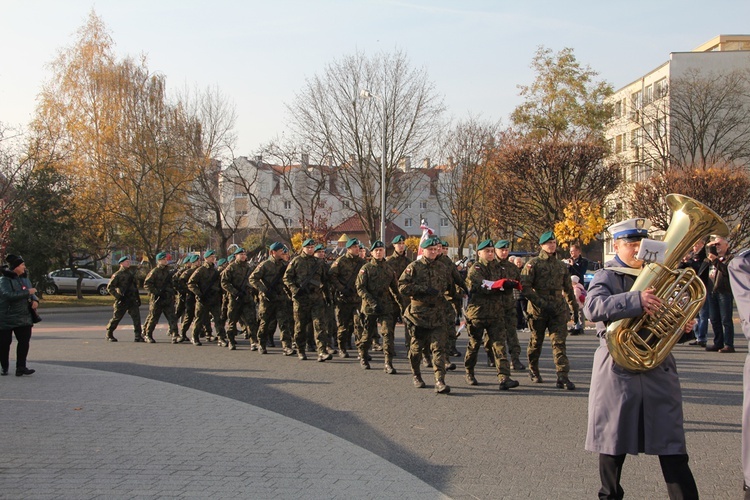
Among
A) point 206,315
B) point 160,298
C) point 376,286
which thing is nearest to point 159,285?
point 160,298

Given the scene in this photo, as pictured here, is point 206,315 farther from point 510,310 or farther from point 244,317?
point 510,310

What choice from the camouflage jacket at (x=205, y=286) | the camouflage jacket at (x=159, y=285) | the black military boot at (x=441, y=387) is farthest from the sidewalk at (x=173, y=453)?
the camouflage jacket at (x=159, y=285)

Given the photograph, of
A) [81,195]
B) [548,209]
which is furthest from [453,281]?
[81,195]

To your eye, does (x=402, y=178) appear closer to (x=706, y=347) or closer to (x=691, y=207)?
(x=706, y=347)

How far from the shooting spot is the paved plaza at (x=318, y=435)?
5.63 meters

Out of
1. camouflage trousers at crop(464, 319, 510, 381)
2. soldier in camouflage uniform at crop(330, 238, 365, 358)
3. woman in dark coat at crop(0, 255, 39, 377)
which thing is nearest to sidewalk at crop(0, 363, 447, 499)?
woman in dark coat at crop(0, 255, 39, 377)

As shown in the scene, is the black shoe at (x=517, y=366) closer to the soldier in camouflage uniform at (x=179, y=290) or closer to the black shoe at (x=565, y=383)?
the black shoe at (x=565, y=383)

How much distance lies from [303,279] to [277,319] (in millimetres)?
1463

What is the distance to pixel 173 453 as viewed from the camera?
6500 mm

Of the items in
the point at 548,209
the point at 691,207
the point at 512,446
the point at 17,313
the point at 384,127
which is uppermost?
the point at 384,127

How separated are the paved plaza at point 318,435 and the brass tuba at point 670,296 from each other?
148 centimetres

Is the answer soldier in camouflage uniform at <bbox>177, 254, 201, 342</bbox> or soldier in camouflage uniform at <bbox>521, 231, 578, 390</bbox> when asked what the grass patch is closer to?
soldier in camouflage uniform at <bbox>177, 254, 201, 342</bbox>

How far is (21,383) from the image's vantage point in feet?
34.2

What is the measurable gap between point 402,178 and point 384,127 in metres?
5.27
